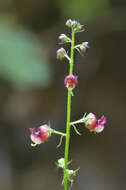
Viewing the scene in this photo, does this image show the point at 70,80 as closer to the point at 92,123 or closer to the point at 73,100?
the point at 92,123

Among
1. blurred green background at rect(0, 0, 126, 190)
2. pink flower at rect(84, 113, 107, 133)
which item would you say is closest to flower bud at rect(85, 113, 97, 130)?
pink flower at rect(84, 113, 107, 133)

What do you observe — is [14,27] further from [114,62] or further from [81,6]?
[114,62]

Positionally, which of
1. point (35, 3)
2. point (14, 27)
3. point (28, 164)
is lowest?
point (28, 164)

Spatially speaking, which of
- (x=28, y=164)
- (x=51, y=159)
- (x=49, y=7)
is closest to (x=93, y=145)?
(x=51, y=159)

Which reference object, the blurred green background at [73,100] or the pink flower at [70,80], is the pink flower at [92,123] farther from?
the blurred green background at [73,100]

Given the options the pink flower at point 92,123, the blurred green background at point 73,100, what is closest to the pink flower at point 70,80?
the pink flower at point 92,123

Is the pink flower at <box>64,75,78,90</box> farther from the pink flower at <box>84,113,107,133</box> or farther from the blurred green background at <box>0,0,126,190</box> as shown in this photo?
the blurred green background at <box>0,0,126,190</box>

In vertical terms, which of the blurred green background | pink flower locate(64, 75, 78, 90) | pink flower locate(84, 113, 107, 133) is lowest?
pink flower locate(84, 113, 107, 133)

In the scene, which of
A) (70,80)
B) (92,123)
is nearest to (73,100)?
(92,123)
